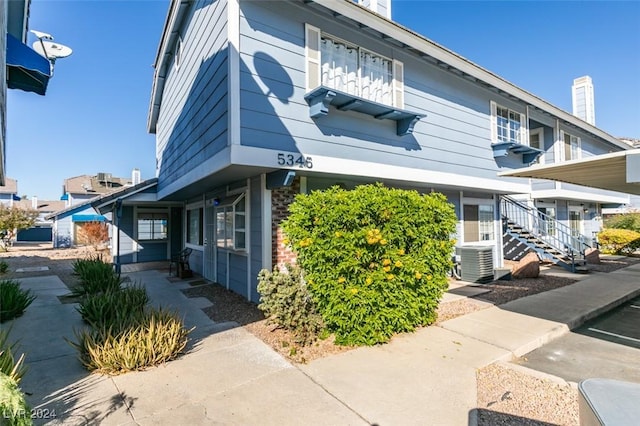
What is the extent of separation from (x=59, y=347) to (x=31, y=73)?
212 inches

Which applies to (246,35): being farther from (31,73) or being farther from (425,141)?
(425,141)

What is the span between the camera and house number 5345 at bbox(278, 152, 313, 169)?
602 cm

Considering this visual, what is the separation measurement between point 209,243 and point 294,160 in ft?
17.8

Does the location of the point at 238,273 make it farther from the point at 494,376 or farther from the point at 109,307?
the point at 494,376

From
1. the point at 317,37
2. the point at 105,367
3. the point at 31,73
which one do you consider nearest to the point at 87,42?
the point at 31,73

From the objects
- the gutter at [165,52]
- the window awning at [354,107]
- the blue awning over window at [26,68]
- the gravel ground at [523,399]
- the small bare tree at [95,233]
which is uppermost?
the gutter at [165,52]

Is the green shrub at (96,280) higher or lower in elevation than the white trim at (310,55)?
lower

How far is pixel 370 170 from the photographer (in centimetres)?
744

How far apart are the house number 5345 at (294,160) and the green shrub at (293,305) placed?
211 cm

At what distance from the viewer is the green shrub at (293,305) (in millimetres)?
4883

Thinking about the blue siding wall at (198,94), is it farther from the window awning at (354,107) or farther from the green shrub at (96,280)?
the green shrub at (96,280)

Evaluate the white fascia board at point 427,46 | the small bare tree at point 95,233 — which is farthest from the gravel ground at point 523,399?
the small bare tree at point 95,233

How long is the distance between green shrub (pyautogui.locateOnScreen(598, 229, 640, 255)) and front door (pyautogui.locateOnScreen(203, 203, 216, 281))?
20.6 m

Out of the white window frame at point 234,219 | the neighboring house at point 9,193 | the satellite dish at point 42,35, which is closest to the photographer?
the satellite dish at point 42,35
